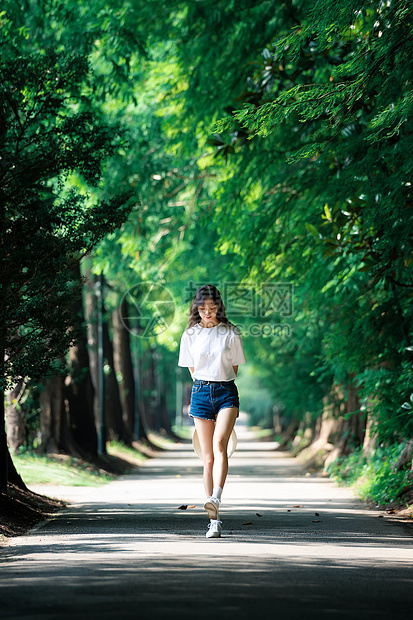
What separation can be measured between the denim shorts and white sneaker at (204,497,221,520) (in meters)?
0.85

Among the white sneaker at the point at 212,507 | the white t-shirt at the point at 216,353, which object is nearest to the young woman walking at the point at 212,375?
the white t-shirt at the point at 216,353

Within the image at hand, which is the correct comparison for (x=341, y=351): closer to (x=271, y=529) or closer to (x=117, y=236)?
(x=271, y=529)

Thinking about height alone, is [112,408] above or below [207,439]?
above

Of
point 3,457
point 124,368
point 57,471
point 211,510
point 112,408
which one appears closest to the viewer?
point 211,510

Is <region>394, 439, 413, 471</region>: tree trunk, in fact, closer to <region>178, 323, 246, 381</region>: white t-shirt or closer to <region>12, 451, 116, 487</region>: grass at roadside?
<region>178, 323, 246, 381</region>: white t-shirt

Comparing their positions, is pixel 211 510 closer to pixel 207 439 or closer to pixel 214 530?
pixel 214 530

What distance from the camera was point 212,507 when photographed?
30.6 feet

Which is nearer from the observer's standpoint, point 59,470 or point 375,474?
point 375,474

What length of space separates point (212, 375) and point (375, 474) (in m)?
7.14

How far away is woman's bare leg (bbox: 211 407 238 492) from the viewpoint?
9.60m

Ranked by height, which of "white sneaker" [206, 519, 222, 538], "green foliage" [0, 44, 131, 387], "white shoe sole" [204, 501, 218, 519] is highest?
"green foliage" [0, 44, 131, 387]

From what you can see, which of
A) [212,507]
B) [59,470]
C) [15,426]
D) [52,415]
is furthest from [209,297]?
[52,415]

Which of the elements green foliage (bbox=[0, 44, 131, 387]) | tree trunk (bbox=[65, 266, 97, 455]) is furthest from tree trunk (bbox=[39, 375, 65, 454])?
green foliage (bbox=[0, 44, 131, 387])

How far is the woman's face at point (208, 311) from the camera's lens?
9.79 meters
